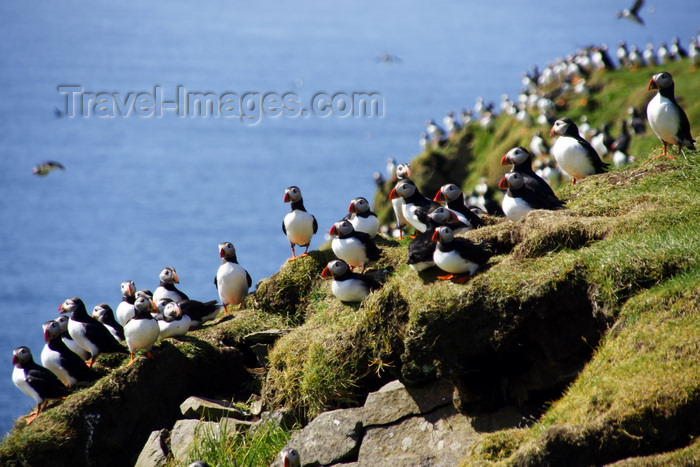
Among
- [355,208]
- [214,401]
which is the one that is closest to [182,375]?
[214,401]

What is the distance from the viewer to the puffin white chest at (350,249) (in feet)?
27.3

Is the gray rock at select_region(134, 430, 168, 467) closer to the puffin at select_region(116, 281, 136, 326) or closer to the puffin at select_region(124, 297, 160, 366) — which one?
the puffin at select_region(124, 297, 160, 366)

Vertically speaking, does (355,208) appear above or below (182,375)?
above

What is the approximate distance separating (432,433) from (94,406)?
3809 mm

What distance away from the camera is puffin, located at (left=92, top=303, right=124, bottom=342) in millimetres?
9773

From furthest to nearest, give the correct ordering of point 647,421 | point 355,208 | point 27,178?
1. point 27,178
2. point 355,208
3. point 647,421

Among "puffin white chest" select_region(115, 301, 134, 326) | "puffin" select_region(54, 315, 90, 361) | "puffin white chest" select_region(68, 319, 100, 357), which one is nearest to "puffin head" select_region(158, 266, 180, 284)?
"puffin white chest" select_region(115, 301, 134, 326)

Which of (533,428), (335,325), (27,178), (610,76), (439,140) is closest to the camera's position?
(533,428)

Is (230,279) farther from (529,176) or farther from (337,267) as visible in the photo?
(529,176)

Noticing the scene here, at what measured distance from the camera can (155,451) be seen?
7.61 meters

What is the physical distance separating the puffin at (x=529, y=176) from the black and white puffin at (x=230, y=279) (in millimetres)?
3619

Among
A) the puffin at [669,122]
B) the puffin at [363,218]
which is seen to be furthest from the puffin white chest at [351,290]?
the puffin at [669,122]

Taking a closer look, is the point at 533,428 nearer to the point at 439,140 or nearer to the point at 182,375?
the point at 182,375

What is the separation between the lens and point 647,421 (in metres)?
4.80
